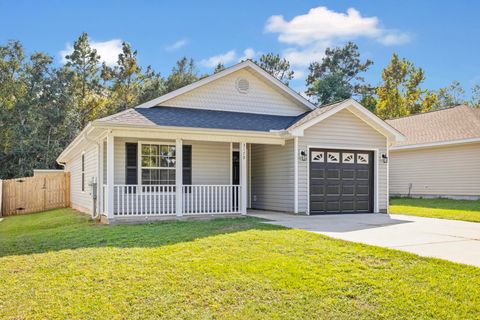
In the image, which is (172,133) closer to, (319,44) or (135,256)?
(135,256)

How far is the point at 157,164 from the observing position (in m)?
12.8

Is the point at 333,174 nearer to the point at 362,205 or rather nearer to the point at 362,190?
the point at 362,190

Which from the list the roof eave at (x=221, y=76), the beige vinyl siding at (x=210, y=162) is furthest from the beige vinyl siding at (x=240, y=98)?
the beige vinyl siding at (x=210, y=162)

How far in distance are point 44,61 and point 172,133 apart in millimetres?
26305

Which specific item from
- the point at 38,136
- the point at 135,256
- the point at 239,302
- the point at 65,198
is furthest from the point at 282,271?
the point at 38,136

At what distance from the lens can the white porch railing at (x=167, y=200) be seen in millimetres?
11651

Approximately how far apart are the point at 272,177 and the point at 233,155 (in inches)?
60.0

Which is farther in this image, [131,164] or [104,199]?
[131,164]

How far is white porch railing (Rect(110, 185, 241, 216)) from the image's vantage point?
11651 mm

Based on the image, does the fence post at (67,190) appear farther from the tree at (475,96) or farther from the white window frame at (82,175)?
the tree at (475,96)

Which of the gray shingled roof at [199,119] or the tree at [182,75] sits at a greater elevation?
the tree at [182,75]

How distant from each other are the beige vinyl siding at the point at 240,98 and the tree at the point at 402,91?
85.0 ft

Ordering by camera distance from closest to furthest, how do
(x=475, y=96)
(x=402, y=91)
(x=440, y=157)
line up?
(x=440, y=157), (x=402, y=91), (x=475, y=96)

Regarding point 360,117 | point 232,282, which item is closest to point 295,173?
point 360,117
